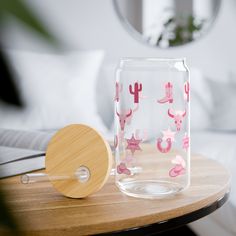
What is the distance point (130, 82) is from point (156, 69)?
0.06m

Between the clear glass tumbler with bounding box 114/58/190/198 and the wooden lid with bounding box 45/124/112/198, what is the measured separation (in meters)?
0.07

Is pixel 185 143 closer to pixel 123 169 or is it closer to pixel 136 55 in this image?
pixel 123 169

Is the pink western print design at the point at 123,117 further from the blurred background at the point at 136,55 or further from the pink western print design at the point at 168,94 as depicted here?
the blurred background at the point at 136,55

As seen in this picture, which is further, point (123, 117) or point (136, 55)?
point (136, 55)

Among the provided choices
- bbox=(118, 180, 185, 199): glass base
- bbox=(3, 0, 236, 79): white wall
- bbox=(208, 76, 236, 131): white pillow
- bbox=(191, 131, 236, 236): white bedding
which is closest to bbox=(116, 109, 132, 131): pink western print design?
bbox=(118, 180, 185, 199): glass base

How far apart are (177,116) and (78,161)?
22 cm

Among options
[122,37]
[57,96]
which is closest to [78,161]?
[57,96]

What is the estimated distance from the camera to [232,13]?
315 centimetres

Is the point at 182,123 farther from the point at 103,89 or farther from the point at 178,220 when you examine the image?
the point at 103,89

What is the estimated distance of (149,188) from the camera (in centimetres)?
97

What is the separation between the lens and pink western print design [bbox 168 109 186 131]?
39.1 inches

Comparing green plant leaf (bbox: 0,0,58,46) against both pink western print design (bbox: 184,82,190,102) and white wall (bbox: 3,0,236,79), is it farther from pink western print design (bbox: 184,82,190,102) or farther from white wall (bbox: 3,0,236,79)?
white wall (bbox: 3,0,236,79)

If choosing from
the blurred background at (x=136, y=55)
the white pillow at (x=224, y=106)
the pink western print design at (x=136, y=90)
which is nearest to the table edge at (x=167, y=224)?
the pink western print design at (x=136, y=90)

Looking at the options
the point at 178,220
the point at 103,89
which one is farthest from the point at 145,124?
the point at 103,89
